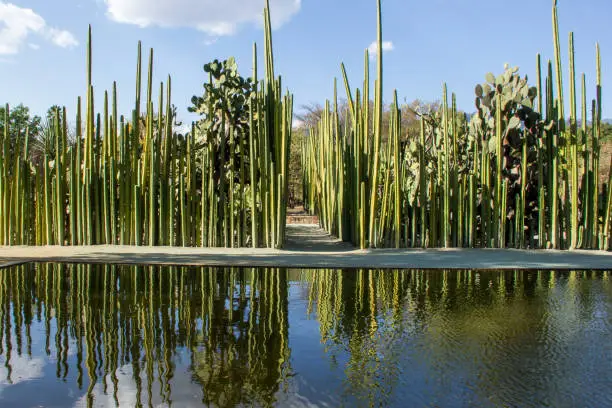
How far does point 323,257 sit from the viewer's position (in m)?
7.96

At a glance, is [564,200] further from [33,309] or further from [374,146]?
[33,309]

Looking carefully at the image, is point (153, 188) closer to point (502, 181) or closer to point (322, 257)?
point (322, 257)

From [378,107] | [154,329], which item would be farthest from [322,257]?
[154,329]

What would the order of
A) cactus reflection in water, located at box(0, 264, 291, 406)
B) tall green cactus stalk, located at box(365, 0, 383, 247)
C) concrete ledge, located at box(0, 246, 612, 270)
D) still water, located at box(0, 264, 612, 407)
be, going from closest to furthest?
still water, located at box(0, 264, 612, 407)
cactus reflection in water, located at box(0, 264, 291, 406)
concrete ledge, located at box(0, 246, 612, 270)
tall green cactus stalk, located at box(365, 0, 383, 247)

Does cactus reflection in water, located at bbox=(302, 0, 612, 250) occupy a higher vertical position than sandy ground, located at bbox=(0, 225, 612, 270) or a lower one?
higher

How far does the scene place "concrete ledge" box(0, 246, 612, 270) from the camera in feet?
23.6

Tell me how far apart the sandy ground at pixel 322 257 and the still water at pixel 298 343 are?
1.26 m

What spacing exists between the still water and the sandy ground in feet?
4.14

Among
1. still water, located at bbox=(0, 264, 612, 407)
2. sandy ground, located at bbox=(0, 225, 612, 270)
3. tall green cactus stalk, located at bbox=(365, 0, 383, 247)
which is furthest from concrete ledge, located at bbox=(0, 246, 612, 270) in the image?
still water, located at bbox=(0, 264, 612, 407)

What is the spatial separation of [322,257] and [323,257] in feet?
0.04

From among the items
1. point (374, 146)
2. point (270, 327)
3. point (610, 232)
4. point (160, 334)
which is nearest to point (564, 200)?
point (610, 232)

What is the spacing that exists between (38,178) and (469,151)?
6622mm

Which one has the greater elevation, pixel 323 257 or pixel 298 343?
pixel 323 257

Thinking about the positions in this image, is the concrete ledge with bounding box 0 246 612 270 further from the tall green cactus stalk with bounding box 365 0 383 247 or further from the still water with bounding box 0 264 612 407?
the still water with bounding box 0 264 612 407
